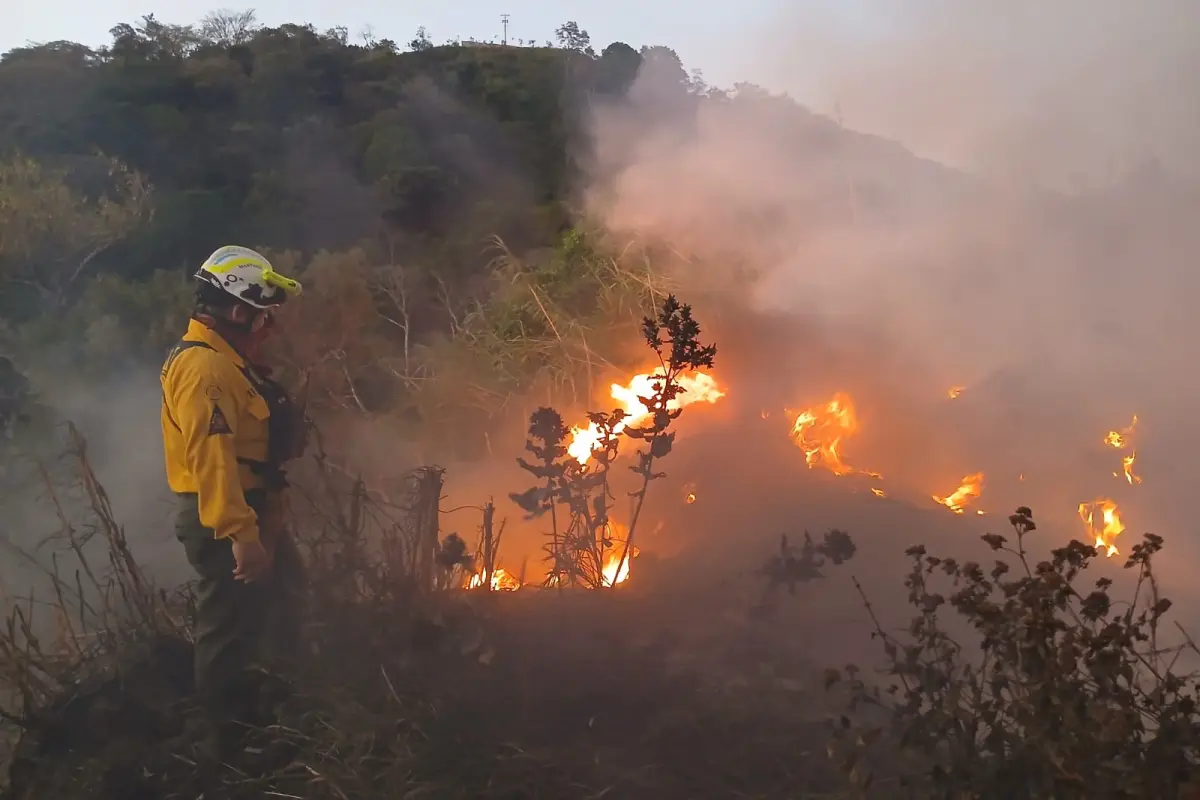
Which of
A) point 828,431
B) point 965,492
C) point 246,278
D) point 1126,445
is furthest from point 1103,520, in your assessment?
point 246,278

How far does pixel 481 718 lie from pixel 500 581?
1676mm

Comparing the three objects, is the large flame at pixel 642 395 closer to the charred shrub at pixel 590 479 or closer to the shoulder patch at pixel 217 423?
the charred shrub at pixel 590 479

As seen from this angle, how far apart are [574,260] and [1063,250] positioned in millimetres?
4346

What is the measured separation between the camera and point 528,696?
12.8 feet

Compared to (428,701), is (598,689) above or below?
above

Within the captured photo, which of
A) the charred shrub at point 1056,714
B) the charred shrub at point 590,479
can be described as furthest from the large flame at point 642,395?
the charred shrub at point 1056,714

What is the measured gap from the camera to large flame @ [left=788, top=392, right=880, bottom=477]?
22.1 feet

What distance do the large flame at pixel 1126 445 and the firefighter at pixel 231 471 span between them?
601 centimetres

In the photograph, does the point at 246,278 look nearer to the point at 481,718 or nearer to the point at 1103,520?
the point at 481,718

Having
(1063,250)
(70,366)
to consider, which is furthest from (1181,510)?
(70,366)

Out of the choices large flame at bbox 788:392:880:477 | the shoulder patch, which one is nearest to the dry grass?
the shoulder patch

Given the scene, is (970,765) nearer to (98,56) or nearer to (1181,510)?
(1181,510)

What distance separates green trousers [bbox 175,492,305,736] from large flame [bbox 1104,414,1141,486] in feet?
20.0

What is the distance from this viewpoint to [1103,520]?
682 centimetres
